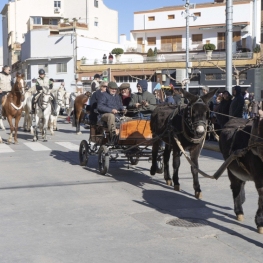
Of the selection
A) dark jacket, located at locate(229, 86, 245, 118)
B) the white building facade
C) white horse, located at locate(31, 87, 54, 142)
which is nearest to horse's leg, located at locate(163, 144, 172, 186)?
dark jacket, located at locate(229, 86, 245, 118)

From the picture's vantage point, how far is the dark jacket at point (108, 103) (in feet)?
39.8

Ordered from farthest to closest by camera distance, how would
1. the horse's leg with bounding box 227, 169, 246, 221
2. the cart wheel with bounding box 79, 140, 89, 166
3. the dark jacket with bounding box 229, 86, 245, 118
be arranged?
the dark jacket with bounding box 229, 86, 245, 118 < the cart wheel with bounding box 79, 140, 89, 166 < the horse's leg with bounding box 227, 169, 246, 221

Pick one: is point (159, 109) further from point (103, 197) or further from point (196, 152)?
point (103, 197)

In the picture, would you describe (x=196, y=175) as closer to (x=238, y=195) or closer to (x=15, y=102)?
(x=238, y=195)

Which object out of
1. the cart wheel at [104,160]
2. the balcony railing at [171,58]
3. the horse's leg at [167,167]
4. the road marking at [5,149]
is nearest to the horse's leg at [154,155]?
the horse's leg at [167,167]

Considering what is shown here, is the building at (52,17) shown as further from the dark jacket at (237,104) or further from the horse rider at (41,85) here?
the dark jacket at (237,104)

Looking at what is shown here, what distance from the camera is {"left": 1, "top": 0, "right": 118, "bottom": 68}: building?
258 feet

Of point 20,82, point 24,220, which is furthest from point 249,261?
point 20,82

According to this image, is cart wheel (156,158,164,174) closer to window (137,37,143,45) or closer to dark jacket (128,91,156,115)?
dark jacket (128,91,156,115)

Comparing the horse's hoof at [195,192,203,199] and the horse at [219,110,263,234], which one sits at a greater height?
the horse at [219,110,263,234]

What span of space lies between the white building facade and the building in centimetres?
865

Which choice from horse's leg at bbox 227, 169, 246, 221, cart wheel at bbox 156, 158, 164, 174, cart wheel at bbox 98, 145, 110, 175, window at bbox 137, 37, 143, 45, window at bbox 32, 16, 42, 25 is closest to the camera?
horse's leg at bbox 227, 169, 246, 221

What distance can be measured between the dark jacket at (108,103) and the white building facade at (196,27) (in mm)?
47393

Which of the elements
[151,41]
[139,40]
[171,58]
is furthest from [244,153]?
Result: [139,40]
